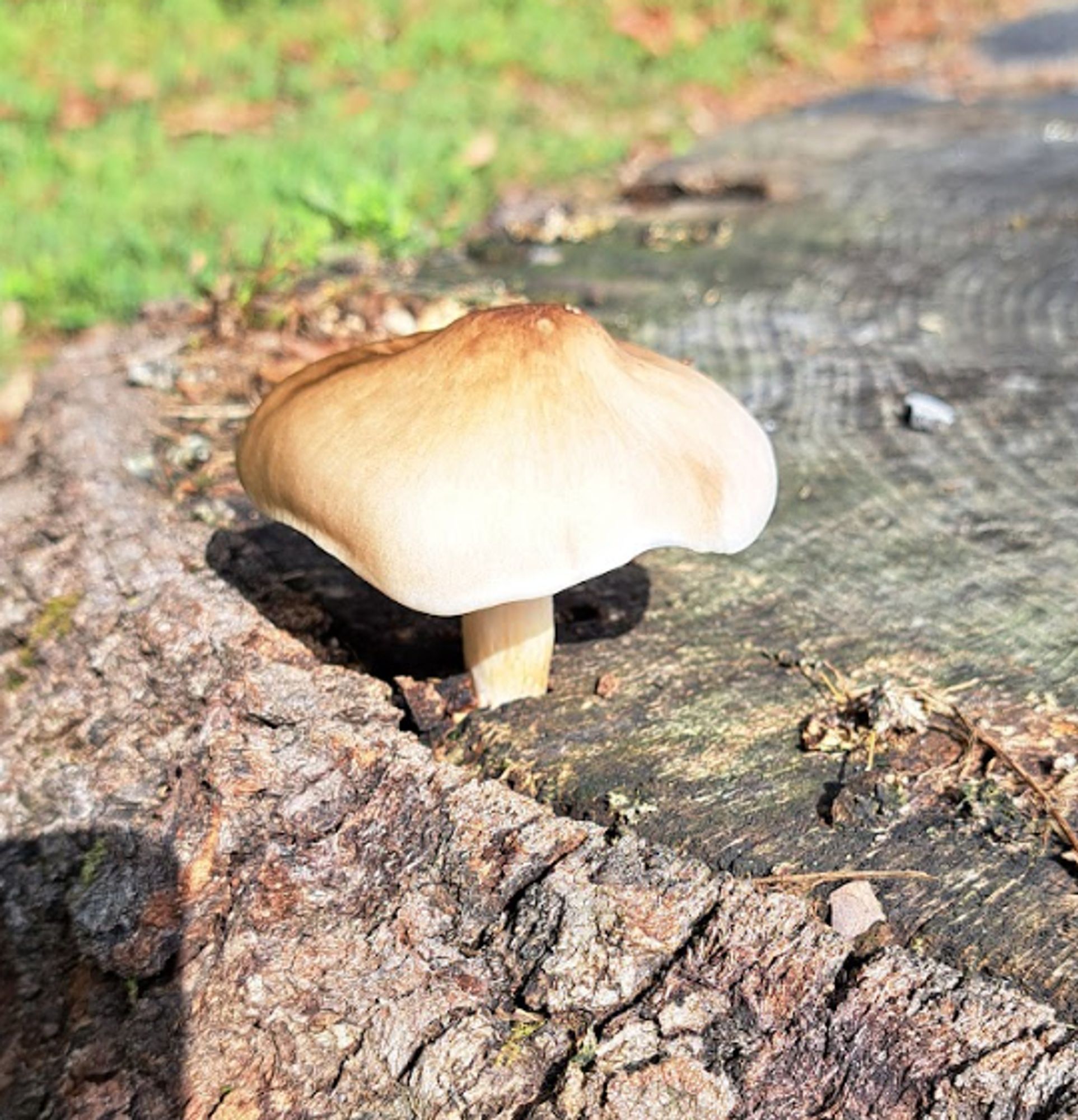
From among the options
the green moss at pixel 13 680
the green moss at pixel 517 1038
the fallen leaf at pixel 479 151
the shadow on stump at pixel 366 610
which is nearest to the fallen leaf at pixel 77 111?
the fallen leaf at pixel 479 151

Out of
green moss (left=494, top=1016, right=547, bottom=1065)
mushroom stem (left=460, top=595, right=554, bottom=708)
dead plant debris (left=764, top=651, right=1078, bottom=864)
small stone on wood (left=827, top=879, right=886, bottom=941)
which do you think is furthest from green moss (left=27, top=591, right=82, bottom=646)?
small stone on wood (left=827, top=879, right=886, bottom=941)

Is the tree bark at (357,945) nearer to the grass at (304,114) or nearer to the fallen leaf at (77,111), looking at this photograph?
the grass at (304,114)

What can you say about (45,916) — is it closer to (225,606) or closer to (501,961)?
(225,606)

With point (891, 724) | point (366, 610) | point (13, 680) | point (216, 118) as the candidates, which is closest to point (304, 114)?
point (216, 118)

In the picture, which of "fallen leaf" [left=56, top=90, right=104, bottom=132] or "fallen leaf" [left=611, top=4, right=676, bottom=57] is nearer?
"fallen leaf" [left=56, top=90, right=104, bottom=132]

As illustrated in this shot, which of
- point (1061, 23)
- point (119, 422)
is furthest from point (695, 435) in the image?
point (1061, 23)

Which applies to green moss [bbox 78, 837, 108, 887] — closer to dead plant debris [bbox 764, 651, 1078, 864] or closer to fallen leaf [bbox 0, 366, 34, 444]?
dead plant debris [bbox 764, 651, 1078, 864]
